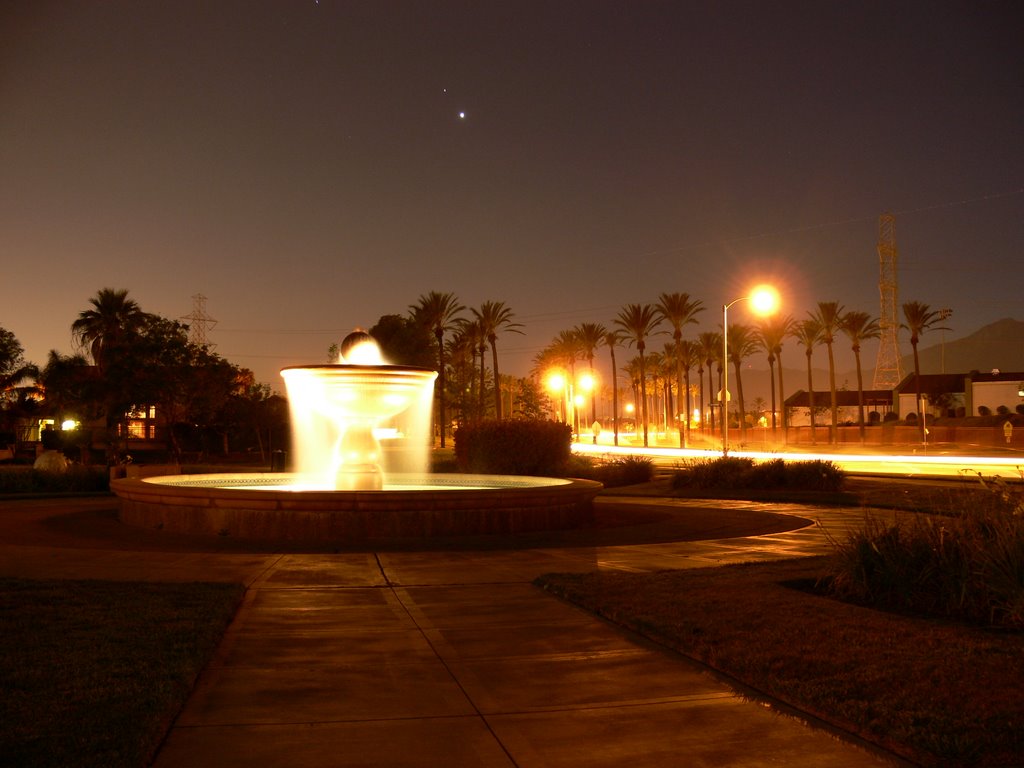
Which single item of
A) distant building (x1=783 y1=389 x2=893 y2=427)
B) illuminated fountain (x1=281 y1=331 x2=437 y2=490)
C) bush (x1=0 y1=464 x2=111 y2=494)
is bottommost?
bush (x1=0 y1=464 x2=111 y2=494)

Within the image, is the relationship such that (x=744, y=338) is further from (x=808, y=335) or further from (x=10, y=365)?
(x=10, y=365)

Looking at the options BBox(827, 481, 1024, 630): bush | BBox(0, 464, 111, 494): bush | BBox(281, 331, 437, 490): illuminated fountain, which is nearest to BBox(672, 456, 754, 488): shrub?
BBox(281, 331, 437, 490): illuminated fountain

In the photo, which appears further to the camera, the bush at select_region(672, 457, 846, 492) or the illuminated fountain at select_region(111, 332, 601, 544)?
the bush at select_region(672, 457, 846, 492)

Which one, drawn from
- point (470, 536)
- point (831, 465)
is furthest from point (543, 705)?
point (831, 465)

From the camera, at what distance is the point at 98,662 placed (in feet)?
22.6

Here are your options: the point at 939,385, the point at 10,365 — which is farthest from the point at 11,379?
the point at 939,385

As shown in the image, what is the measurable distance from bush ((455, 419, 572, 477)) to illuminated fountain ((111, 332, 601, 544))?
12.4m

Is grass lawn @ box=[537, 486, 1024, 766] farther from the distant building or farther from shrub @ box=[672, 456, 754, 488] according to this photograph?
the distant building

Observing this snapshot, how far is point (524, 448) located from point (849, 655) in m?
26.3

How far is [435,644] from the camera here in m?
7.96

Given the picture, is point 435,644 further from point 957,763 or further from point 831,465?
point 831,465

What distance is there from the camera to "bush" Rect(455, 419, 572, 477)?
109 feet

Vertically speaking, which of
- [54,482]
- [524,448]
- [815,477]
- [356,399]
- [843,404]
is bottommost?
[815,477]

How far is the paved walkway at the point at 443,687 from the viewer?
17.4ft
